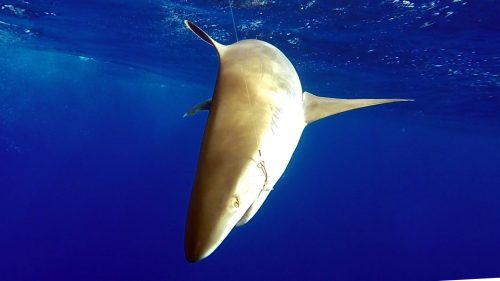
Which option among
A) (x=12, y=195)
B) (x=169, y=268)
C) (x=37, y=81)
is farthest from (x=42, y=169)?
(x=169, y=268)

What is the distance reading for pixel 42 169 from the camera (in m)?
115

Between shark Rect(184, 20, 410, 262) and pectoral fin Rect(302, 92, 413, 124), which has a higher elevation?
shark Rect(184, 20, 410, 262)

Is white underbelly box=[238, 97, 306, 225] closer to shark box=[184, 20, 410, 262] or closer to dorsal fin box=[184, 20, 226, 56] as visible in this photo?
shark box=[184, 20, 410, 262]

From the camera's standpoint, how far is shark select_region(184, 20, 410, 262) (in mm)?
1609

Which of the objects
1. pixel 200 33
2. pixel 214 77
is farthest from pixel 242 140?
pixel 214 77

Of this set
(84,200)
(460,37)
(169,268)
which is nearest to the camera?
(460,37)

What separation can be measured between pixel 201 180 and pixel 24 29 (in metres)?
A: 26.3

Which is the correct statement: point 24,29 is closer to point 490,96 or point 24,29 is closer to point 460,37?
point 460,37

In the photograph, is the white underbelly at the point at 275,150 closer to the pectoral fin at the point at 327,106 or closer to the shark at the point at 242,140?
the shark at the point at 242,140

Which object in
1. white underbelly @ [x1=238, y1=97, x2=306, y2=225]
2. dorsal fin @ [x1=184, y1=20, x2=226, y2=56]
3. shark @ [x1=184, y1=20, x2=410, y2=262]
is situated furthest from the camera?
dorsal fin @ [x1=184, y1=20, x2=226, y2=56]

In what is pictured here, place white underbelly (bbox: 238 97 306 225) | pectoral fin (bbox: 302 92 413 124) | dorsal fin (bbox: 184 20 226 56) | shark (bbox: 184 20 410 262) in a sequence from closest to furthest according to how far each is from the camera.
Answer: shark (bbox: 184 20 410 262) → white underbelly (bbox: 238 97 306 225) → dorsal fin (bbox: 184 20 226 56) → pectoral fin (bbox: 302 92 413 124)

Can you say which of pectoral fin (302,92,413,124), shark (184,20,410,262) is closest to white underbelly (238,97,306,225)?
shark (184,20,410,262)

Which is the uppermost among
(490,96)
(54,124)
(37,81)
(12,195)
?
(490,96)

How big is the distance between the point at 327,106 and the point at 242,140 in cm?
110
